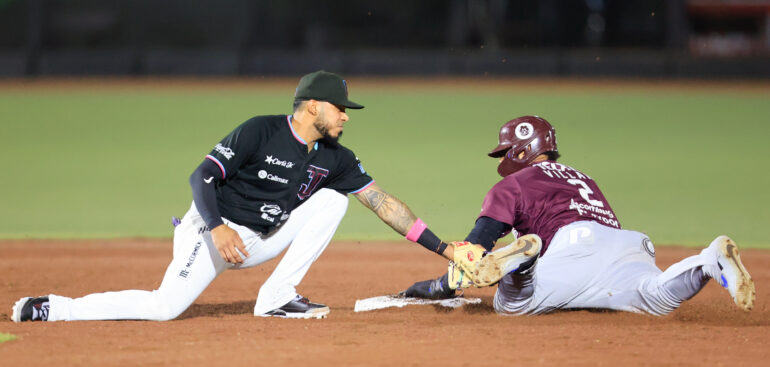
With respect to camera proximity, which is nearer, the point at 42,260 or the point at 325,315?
the point at 325,315

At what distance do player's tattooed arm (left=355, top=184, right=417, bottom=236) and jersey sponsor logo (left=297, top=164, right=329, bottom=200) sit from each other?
0.30 meters

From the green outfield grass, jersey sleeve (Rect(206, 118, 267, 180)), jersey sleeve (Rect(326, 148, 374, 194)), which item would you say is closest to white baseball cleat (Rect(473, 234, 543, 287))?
jersey sleeve (Rect(326, 148, 374, 194))

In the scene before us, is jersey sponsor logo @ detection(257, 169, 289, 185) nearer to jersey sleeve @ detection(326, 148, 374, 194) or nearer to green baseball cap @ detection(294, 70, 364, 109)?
jersey sleeve @ detection(326, 148, 374, 194)

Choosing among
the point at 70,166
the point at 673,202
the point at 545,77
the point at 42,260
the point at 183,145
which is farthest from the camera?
the point at 545,77

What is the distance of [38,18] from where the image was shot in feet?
94.8

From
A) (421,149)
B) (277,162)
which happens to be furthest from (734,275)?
(421,149)

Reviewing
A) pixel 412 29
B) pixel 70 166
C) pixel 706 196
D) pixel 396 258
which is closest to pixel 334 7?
pixel 412 29

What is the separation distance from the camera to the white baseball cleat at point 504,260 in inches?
182

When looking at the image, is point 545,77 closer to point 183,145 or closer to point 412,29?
point 412,29

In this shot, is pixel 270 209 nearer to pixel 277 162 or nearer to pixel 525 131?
pixel 277 162

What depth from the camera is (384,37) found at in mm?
29203

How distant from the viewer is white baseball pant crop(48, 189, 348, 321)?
4957 millimetres

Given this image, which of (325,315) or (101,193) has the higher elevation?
(325,315)

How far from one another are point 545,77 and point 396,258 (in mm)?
18688
